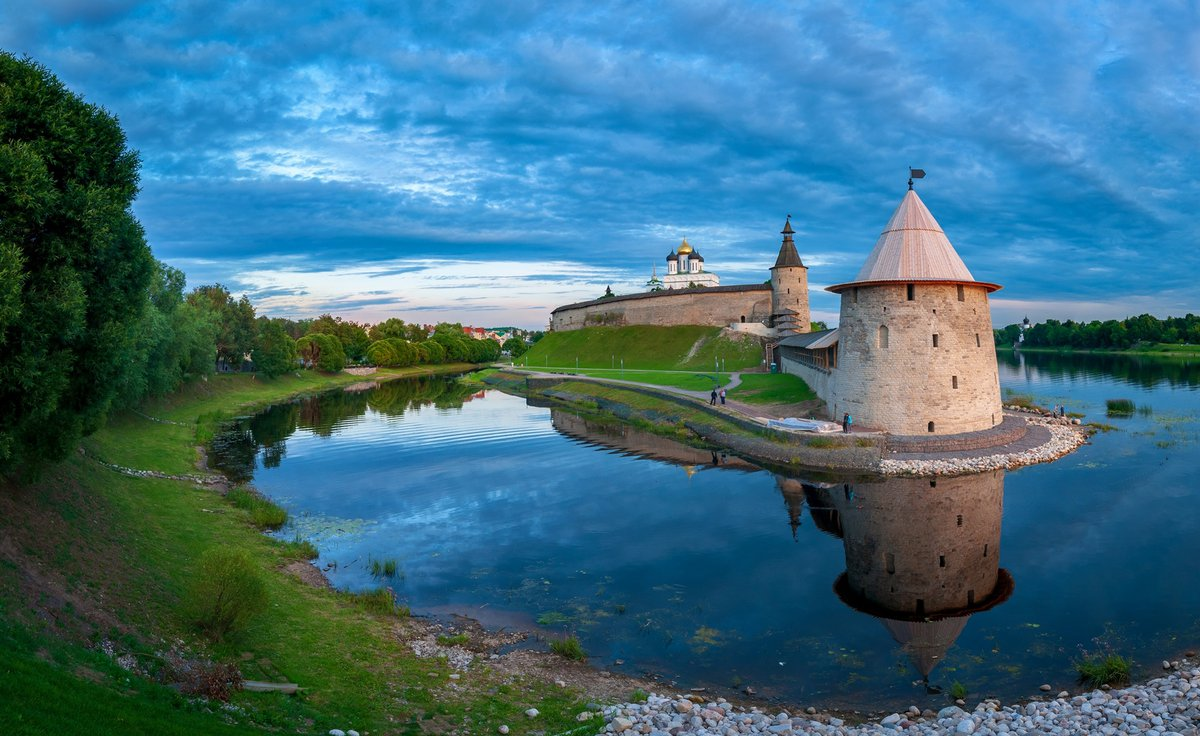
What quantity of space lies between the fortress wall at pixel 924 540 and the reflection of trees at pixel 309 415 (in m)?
20.2

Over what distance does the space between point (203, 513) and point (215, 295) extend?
48.9 metres

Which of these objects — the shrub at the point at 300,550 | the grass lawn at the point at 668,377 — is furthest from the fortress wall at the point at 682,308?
the shrub at the point at 300,550

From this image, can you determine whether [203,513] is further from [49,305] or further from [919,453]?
[919,453]

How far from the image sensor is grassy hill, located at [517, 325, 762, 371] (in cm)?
6238

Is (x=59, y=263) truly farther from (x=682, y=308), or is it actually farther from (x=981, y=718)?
(x=682, y=308)

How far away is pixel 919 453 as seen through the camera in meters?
25.6

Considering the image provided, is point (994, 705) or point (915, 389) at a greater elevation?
point (915, 389)

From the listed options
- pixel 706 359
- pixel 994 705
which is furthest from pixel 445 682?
pixel 706 359

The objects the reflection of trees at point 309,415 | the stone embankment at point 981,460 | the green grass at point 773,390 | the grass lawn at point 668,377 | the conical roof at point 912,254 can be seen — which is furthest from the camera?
the grass lawn at point 668,377

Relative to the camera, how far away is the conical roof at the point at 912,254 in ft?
88.4

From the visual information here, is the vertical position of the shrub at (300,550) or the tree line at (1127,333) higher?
the tree line at (1127,333)

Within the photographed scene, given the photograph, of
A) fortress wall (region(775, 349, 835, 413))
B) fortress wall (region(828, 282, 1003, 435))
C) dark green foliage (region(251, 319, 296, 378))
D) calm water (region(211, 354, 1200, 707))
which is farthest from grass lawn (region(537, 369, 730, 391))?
dark green foliage (region(251, 319, 296, 378))

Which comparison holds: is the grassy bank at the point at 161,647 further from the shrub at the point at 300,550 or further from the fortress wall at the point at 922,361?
the fortress wall at the point at 922,361

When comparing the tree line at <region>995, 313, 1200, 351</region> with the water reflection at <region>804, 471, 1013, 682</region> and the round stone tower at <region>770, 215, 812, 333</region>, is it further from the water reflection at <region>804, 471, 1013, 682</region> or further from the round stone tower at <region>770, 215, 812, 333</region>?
the water reflection at <region>804, 471, 1013, 682</region>
